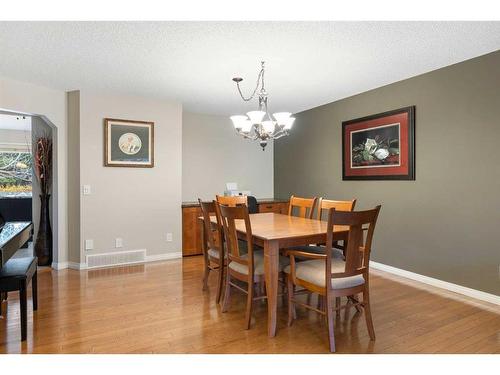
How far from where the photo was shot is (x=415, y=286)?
→ 3449 mm

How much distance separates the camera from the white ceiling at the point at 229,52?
8.01 ft

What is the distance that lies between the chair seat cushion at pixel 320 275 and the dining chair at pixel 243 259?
10.8 inches

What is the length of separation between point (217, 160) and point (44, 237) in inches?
109

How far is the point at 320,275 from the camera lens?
7.46 ft

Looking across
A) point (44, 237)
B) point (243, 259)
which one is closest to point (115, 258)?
point (44, 237)

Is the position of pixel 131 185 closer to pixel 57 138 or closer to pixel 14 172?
pixel 57 138

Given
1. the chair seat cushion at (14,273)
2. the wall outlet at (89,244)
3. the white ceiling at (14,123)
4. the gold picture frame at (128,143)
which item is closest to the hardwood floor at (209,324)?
the chair seat cushion at (14,273)

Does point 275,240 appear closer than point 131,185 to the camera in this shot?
Yes

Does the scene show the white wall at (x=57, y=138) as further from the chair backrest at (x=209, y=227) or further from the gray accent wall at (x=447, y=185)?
the gray accent wall at (x=447, y=185)

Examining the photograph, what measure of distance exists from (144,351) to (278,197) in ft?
13.7

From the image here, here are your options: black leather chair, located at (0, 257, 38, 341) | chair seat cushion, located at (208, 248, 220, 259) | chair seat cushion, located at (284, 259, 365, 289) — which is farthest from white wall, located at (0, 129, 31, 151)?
chair seat cushion, located at (284, 259, 365, 289)

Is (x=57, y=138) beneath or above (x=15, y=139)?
beneath
